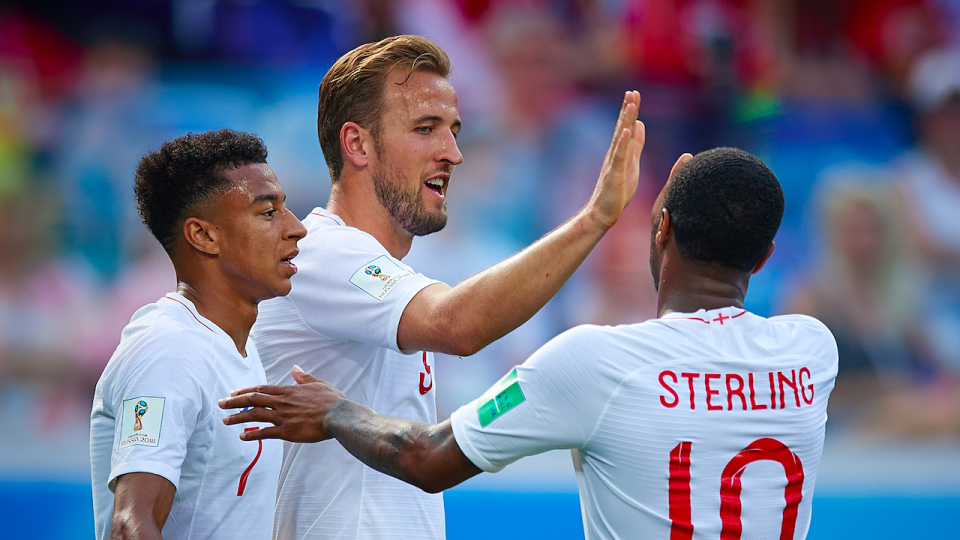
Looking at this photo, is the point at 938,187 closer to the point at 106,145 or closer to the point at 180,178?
the point at 106,145

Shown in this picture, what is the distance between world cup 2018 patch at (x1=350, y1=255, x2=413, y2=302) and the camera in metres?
2.55

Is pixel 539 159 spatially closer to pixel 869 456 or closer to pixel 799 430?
pixel 869 456

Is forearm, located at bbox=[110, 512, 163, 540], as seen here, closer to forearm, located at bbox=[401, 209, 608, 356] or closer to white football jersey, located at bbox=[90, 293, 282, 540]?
white football jersey, located at bbox=[90, 293, 282, 540]

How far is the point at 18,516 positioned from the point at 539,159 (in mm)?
5219

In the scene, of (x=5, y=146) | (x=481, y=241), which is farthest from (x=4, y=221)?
(x=481, y=241)

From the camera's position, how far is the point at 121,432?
2.18 meters

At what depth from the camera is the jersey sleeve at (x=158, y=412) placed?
2131 millimetres

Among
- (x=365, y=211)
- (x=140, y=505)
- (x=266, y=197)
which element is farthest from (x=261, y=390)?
(x=365, y=211)

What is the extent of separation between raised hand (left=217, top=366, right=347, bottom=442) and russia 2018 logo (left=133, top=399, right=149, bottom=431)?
0.59 feet

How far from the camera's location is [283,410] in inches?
91.3

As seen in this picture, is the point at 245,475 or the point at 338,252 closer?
the point at 245,475

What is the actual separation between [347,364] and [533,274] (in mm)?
765

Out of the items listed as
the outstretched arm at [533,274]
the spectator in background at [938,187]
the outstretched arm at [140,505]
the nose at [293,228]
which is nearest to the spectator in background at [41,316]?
the nose at [293,228]

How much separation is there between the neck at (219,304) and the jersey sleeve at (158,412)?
0.25 meters
